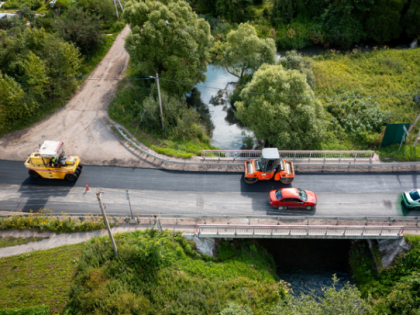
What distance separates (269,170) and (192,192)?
6.89 meters

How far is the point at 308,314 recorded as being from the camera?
18.9m

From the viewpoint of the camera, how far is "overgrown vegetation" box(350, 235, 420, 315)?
21297 millimetres

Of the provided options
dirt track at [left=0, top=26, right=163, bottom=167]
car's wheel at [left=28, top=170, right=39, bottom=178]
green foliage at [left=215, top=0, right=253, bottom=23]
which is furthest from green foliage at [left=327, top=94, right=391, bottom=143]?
car's wheel at [left=28, top=170, right=39, bottom=178]

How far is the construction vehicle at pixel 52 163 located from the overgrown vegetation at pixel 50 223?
4221 mm

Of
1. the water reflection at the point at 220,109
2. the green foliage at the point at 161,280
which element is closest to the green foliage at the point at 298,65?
Result: the water reflection at the point at 220,109

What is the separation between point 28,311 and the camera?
2017cm

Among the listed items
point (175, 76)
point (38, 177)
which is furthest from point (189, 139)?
point (38, 177)

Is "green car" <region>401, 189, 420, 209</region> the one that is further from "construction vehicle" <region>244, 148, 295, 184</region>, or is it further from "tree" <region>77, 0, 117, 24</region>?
"tree" <region>77, 0, 117, 24</region>

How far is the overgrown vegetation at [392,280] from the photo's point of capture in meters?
21.3

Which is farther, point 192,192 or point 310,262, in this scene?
point 192,192

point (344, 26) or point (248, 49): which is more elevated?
point (248, 49)

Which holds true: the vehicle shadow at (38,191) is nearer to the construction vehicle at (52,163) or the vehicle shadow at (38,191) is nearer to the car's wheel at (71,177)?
the car's wheel at (71,177)

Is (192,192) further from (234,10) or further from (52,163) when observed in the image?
(234,10)

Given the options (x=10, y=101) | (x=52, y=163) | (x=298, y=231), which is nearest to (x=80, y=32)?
(x=10, y=101)
